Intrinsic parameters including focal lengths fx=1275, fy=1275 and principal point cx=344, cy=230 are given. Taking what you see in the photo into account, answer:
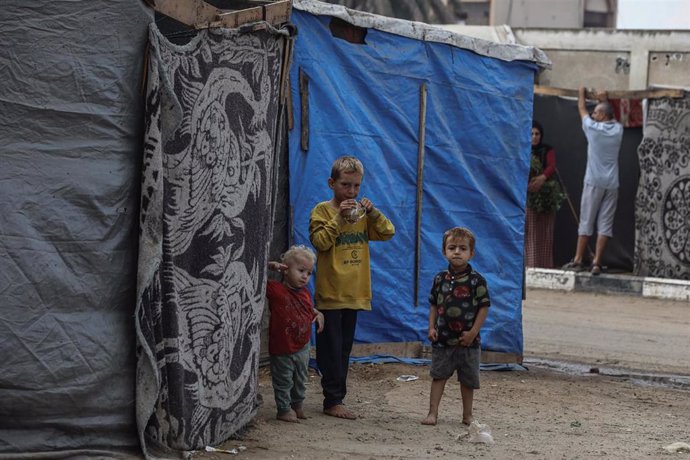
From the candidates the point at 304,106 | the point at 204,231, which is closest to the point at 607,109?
the point at 304,106

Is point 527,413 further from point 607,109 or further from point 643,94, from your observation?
point 607,109

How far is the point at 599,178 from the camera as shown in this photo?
15.4 meters

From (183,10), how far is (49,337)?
153cm

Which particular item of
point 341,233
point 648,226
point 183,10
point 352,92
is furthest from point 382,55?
point 648,226

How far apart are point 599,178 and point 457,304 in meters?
9.03

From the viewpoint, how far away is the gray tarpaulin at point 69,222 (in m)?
4.64

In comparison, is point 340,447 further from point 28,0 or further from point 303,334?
point 28,0

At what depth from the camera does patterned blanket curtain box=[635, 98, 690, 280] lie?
1488 centimetres

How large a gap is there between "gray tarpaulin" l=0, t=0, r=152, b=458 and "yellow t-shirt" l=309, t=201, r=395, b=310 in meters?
1.85

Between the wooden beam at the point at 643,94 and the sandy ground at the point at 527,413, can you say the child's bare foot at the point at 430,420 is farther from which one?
the wooden beam at the point at 643,94

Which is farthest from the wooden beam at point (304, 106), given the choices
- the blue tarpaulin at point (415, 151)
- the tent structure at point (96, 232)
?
the tent structure at point (96, 232)

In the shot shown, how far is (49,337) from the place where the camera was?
473 centimetres

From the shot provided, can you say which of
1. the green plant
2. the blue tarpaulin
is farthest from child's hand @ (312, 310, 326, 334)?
the green plant

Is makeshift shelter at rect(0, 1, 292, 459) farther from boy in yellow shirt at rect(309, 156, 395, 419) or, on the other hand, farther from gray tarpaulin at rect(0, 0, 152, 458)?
boy in yellow shirt at rect(309, 156, 395, 419)
